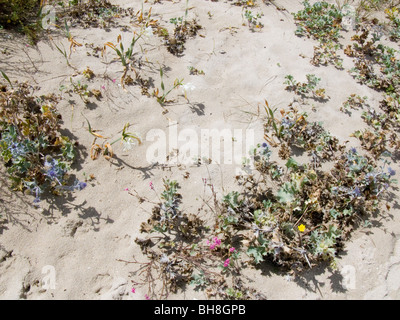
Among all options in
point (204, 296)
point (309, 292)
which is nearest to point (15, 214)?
point (204, 296)

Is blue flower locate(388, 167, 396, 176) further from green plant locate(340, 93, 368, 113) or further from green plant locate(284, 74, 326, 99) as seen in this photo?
green plant locate(284, 74, 326, 99)

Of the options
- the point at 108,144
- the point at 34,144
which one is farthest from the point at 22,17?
the point at 108,144

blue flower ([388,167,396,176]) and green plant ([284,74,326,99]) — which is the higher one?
green plant ([284,74,326,99])

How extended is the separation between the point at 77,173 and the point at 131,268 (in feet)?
4.30

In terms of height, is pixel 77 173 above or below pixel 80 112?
below

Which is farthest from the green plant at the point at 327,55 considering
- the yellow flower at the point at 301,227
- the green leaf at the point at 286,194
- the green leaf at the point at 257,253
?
the green leaf at the point at 257,253

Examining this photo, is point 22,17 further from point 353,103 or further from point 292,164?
point 353,103

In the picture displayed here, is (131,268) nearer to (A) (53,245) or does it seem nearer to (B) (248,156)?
(A) (53,245)

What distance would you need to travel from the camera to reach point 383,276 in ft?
10.3

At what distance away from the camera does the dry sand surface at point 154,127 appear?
10.2 feet

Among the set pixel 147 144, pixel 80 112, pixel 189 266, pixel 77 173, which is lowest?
pixel 189 266

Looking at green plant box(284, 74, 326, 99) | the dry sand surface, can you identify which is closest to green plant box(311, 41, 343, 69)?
the dry sand surface

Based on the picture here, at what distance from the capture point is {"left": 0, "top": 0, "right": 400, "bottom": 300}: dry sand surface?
311 centimetres

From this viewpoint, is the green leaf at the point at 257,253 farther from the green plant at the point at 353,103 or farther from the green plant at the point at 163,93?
the green plant at the point at 353,103
